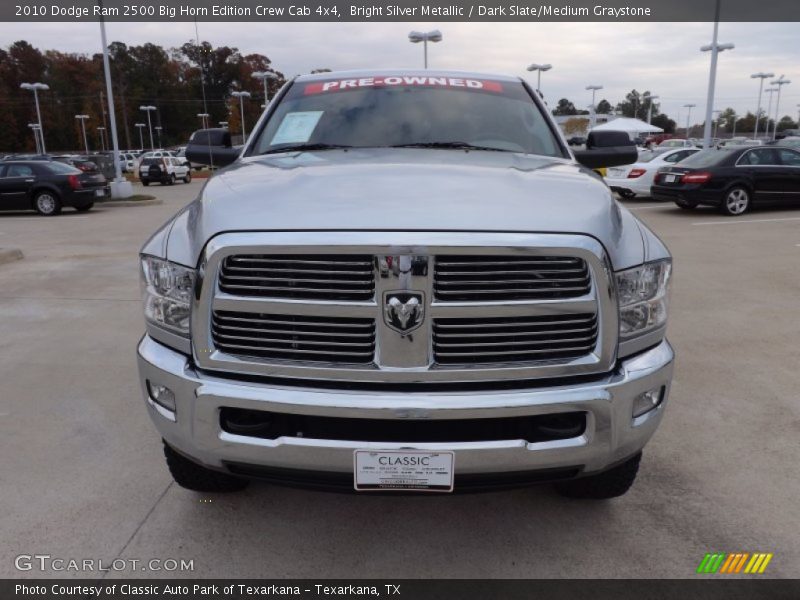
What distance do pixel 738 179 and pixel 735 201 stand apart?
1.47 feet

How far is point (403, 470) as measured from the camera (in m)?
2.06

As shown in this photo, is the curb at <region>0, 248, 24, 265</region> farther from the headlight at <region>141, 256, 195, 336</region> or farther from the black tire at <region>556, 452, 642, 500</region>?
the black tire at <region>556, 452, 642, 500</region>

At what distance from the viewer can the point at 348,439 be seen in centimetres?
208

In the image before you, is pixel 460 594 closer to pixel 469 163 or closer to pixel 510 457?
pixel 510 457

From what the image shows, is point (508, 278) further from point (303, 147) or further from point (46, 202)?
point (46, 202)

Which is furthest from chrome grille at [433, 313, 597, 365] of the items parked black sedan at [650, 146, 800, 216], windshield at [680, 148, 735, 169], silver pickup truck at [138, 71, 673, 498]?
windshield at [680, 148, 735, 169]

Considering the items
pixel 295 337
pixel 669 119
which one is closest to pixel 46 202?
pixel 295 337

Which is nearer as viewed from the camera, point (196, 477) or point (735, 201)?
point (196, 477)

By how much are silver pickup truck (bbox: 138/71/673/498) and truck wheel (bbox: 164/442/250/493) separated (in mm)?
409

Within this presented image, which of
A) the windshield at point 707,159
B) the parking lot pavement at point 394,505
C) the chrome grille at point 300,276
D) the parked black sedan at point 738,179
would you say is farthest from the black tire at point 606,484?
the windshield at point 707,159

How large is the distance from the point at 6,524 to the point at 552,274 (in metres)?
2.48

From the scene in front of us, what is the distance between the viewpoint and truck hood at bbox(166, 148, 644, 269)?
209 centimetres

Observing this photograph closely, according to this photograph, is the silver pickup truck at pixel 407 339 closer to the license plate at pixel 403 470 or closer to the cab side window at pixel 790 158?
the license plate at pixel 403 470

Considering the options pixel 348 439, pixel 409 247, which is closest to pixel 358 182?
pixel 409 247
